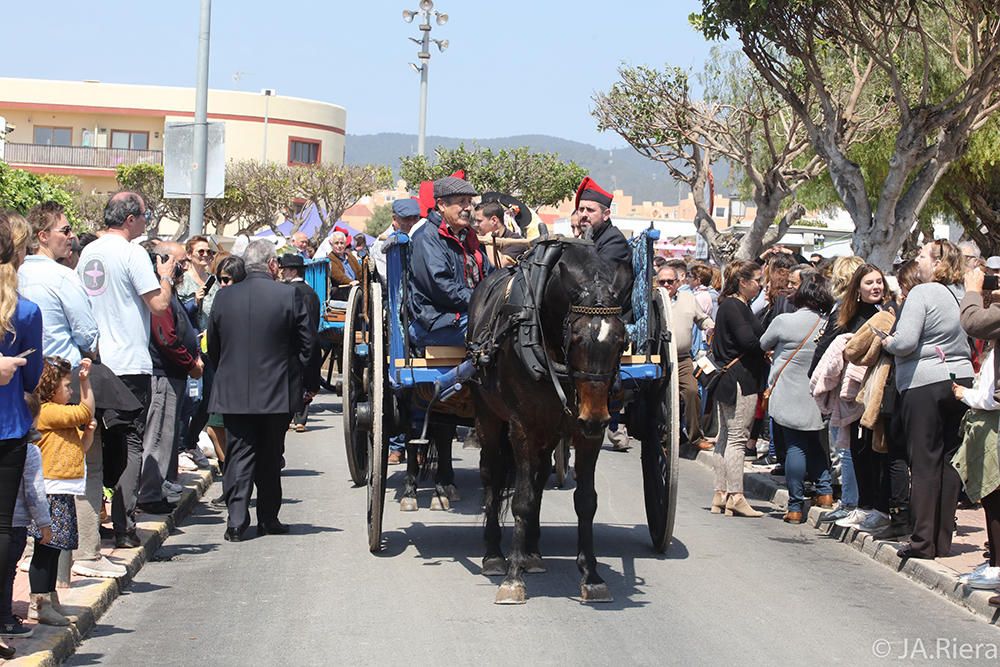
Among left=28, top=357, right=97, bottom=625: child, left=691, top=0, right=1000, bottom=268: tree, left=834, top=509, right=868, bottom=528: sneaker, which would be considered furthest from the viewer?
left=691, top=0, right=1000, bottom=268: tree

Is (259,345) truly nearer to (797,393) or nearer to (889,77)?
(797,393)

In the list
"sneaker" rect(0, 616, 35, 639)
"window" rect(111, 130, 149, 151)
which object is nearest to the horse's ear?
"sneaker" rect(0, 616, 35, 639)

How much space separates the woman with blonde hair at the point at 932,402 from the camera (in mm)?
9219

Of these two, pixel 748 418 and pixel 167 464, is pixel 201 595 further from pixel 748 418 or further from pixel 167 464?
pixel 748 418

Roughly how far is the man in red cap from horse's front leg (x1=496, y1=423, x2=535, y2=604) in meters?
1.54

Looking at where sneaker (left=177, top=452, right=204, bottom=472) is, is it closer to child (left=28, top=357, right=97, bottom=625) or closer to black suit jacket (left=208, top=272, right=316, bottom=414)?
black suit jacket (left=208, top=272, right=316, bottom=414)

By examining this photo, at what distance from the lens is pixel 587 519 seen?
26.7 ft

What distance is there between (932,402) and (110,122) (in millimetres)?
67061

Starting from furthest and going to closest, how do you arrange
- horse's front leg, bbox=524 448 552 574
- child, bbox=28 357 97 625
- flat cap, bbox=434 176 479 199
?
flat cap, bbox=434 176 479 199 → horse's front leg, bbox=524 448 552 574 → child, bbox=28 357 97 625

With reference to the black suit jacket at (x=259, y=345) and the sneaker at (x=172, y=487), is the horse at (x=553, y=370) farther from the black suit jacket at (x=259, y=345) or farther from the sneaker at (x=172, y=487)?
the sneaker at (x=172, y=487)

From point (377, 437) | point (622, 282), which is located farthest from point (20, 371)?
point (622, 282)

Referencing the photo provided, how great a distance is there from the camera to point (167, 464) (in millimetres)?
10602

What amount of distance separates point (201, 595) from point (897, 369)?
16.0 feet

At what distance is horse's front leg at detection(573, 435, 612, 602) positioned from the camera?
8008 millimetres
